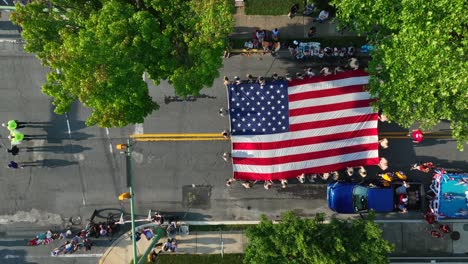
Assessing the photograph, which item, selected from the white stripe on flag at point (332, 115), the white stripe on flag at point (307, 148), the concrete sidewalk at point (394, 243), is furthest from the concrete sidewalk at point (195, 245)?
the white stripe on flag at point (332, 115)

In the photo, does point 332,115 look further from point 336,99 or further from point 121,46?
point 121,46

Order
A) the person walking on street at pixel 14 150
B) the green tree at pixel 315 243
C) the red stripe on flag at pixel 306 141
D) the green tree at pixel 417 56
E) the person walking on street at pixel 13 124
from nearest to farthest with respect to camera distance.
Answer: the green tree at pixel 417 56 < the green tree at pixel 315 243 < the red stripe on flag at pixel 306 141 < the person walking on street at pixel 13 124 < the person walking on street at pixel 14 150

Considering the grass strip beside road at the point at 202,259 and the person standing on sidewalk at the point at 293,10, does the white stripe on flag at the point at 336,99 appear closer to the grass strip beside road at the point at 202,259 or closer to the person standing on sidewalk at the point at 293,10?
the person standing on sidewalk at the point at 293,10

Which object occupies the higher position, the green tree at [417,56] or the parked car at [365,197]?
the green tree at [417,56]

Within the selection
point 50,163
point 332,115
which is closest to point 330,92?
point 332,115

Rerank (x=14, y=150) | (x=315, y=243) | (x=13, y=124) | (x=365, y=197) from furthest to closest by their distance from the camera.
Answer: (x=14, y=150) → (x=13, y=124) → (x=365, y=197) → (x=315, y=243)

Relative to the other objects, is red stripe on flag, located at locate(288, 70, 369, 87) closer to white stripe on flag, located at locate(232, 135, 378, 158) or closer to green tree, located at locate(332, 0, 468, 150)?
green tree, located at locate(332, 0, 468, 150)
